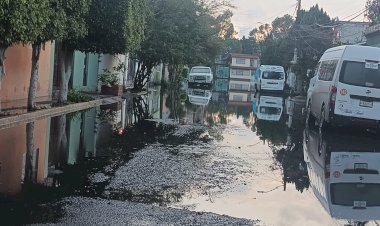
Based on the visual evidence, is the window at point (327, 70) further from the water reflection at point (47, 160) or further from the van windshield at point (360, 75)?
the water reflection at point (47, 160)

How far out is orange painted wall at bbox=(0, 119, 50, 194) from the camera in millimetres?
7680

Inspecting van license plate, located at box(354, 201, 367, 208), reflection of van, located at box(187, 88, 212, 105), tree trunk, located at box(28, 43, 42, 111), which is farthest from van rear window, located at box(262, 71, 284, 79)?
van license plate, located at box(354, 201, 367, 208)

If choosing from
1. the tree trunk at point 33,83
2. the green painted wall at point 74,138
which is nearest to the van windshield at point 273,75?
the green painted wall at point 74,138

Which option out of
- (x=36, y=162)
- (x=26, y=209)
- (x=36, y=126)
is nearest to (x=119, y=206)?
(x=26, y=209)

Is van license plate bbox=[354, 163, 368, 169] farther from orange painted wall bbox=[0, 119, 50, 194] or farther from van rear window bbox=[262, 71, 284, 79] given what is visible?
van rear window bbox=[262, 71, 284, 79]

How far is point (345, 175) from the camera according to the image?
10.0 metres

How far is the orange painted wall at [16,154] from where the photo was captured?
7680 mm

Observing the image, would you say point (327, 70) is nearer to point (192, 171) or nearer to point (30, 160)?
point (192, 171)

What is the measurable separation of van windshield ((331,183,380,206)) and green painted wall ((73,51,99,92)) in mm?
21819

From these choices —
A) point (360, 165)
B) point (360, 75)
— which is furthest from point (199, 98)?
point (360, 165)

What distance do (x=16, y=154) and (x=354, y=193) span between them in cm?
586

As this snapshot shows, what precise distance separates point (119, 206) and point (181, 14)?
2989cm

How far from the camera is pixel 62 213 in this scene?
20.9 feet

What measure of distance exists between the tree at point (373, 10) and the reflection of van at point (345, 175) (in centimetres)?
4040
